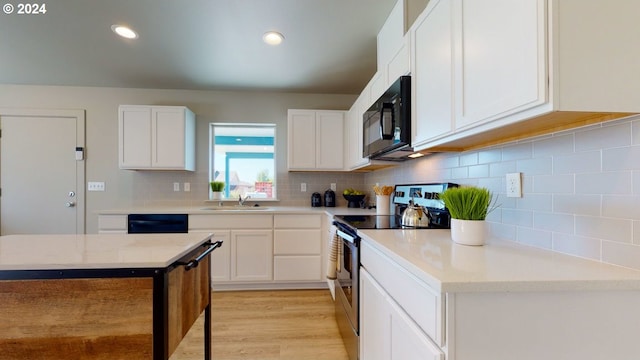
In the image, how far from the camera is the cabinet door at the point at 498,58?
776 millimetres

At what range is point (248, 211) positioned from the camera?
116 inches

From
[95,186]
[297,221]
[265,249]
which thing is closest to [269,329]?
[265,249]

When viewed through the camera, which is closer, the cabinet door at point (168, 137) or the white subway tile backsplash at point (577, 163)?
the white subway tile backsplash at point (577, 163)

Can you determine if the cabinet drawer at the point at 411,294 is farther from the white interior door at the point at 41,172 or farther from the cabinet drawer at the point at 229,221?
the white interior door at the point at 41,172

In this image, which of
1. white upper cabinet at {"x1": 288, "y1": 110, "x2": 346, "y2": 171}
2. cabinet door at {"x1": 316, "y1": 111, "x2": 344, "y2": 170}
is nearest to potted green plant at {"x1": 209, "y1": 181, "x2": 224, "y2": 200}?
white upper cabinet at {"x1": 288, "y1": 110, "x2": 346, "y2": 171}

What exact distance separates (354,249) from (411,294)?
68 centimetres

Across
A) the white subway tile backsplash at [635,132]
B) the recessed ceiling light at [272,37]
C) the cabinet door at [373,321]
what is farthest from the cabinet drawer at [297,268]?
the white subway tile backsplash at [635,132]

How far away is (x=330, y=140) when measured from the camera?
3305 mm

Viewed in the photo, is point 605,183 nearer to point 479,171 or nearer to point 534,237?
point 534,237

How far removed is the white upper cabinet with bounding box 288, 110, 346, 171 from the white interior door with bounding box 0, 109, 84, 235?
2541 millimetres

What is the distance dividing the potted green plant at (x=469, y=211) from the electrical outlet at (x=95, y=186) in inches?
152

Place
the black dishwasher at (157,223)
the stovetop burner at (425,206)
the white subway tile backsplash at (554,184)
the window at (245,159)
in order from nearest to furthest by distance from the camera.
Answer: the white subway tile backsplash at (554,184) < the stovetop burner at (425,206) < the black dishwasher at (157,223) < the window at (245,159)

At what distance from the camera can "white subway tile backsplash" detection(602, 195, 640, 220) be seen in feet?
2.65

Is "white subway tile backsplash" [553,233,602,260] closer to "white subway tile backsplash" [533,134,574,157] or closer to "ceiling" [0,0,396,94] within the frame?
"white subway tile backsplash" [533,134,574,157]
